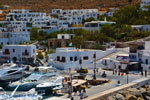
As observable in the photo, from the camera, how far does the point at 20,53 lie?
47.1 m

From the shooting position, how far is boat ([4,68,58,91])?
3328 centimetres

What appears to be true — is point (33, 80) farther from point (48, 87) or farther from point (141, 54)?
point (141, 54)

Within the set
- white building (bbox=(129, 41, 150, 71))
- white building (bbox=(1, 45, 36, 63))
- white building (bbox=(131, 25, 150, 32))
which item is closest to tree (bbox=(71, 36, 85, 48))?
white building (bbox=(1, 45, 36, 63))

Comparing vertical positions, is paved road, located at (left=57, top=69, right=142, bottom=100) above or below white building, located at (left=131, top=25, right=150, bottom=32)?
below

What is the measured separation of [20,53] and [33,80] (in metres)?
13.2

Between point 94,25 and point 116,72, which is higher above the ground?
point 94,25

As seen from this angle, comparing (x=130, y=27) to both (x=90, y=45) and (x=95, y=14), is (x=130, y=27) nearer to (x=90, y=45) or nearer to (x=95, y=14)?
(x=90, y=45)

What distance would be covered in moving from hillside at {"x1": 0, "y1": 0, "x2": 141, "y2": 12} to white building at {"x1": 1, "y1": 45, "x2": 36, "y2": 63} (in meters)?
52.8

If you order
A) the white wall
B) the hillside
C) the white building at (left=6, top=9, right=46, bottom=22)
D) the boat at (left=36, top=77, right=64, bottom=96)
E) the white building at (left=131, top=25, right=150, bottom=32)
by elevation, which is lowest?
the boat at (left=36, top=77, right=64, bottom=96)

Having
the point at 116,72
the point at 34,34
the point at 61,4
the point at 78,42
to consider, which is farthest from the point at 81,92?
the point at 61,4

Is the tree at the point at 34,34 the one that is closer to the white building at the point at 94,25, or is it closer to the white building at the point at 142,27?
the white building at the point at 94,25

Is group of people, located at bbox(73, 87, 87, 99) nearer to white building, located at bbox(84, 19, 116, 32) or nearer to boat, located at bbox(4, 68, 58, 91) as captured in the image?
boat, located at bbox(4, 68, 58, 91)

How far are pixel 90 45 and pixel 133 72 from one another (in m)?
15.7

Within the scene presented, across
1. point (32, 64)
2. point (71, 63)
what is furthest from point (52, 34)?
point (71, 63)
